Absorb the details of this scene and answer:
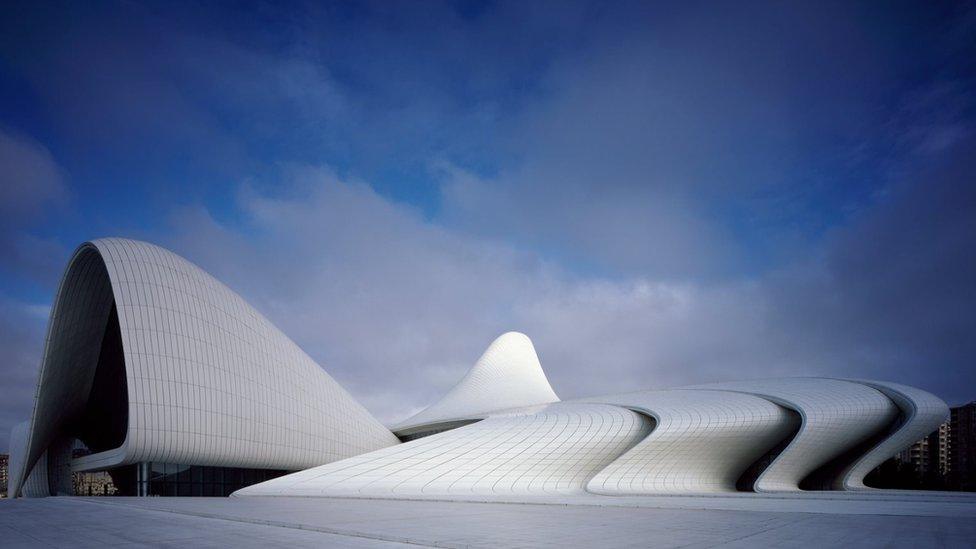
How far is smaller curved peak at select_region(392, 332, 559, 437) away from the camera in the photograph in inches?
2023

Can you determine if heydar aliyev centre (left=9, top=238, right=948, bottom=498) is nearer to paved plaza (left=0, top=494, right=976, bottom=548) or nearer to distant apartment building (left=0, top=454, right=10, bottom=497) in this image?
→ paved plaza (left=0, top=494, right=976, bottom=548)

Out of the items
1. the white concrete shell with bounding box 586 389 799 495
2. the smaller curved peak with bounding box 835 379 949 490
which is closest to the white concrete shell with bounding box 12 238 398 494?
the white concrete shell with bounding box 586 389 799 495

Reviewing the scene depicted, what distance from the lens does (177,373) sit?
87.0 feet

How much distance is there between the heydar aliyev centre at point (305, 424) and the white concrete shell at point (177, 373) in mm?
77

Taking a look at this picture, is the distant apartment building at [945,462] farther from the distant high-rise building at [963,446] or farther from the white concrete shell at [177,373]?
the white concrete shell at [177,373]

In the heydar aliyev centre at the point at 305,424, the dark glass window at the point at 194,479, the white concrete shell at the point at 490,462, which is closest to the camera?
the white concrete shell at the point at 490,462

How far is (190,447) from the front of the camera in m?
26.5

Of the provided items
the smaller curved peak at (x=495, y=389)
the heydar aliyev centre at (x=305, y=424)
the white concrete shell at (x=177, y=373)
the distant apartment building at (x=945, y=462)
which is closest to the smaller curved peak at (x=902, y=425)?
the heydar aliyev centre at (x=305, y=424)

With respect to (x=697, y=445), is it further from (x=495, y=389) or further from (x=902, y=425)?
(x=495, y=389)

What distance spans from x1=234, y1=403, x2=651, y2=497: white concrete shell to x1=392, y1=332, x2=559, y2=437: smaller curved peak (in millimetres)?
20005

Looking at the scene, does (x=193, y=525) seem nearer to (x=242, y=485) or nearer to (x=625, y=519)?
(x=625, y=519)

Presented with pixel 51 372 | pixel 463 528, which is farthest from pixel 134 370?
pixel 463 528

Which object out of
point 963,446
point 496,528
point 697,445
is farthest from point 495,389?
point 963,446

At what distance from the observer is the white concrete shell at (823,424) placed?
28627 mm
